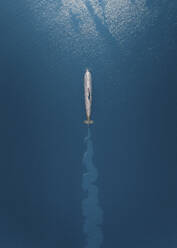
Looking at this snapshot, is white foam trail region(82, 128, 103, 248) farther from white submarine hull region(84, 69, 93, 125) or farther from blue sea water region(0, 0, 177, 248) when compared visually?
white submarine hull region(84, 69, 93, 125)

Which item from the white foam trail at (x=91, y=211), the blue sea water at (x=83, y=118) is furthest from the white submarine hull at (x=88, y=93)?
the white foam trail at (x=91, y=211)

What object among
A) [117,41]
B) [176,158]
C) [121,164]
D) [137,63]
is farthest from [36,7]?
[176,158]

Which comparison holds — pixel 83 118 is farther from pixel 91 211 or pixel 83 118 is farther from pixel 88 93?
pixel 91 211

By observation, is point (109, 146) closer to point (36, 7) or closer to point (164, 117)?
point (164, 117)

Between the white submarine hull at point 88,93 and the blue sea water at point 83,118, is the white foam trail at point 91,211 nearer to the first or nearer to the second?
the blue sea water at point 83,118

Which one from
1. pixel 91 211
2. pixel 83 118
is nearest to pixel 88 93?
pixel 83 118

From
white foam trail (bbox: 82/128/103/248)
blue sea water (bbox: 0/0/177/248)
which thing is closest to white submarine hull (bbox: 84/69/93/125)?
blue sea water (bbox: 0/0/177/248)
